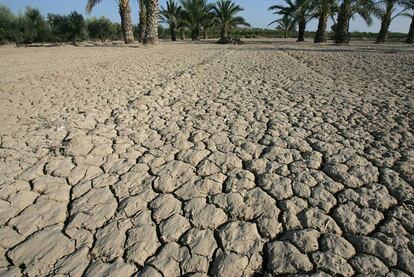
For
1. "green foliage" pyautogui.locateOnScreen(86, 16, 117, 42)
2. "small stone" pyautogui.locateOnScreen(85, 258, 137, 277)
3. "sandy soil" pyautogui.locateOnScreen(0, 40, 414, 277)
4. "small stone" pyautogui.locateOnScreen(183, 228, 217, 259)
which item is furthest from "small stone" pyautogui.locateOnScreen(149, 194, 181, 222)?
"green foliage" pyautogui.locateOnScreen(86, 16, 117, 42)

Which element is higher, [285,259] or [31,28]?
[31,28]

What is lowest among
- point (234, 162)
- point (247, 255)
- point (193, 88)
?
point (247, 255)

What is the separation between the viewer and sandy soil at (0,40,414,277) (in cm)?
152

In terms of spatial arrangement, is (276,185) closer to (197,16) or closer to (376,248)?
(376,248)

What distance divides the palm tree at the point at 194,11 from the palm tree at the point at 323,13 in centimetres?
840

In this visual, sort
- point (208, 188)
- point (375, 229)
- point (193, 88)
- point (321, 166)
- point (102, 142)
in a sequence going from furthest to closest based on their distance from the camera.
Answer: point (193, 88) → point (102, 142) → point (321, 166) → point (208, 188) → point (375, 229)

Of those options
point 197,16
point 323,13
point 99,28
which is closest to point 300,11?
point 323,13

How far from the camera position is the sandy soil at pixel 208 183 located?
Result: 59.9 inches

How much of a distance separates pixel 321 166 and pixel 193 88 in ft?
9.25

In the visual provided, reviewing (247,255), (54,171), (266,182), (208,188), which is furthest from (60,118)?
(247,255)

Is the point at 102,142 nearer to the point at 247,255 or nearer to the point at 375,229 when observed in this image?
the point at 247,255

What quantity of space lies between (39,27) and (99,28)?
740 centimetres

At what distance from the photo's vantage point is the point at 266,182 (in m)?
2.11

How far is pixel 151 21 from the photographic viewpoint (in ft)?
38.1
